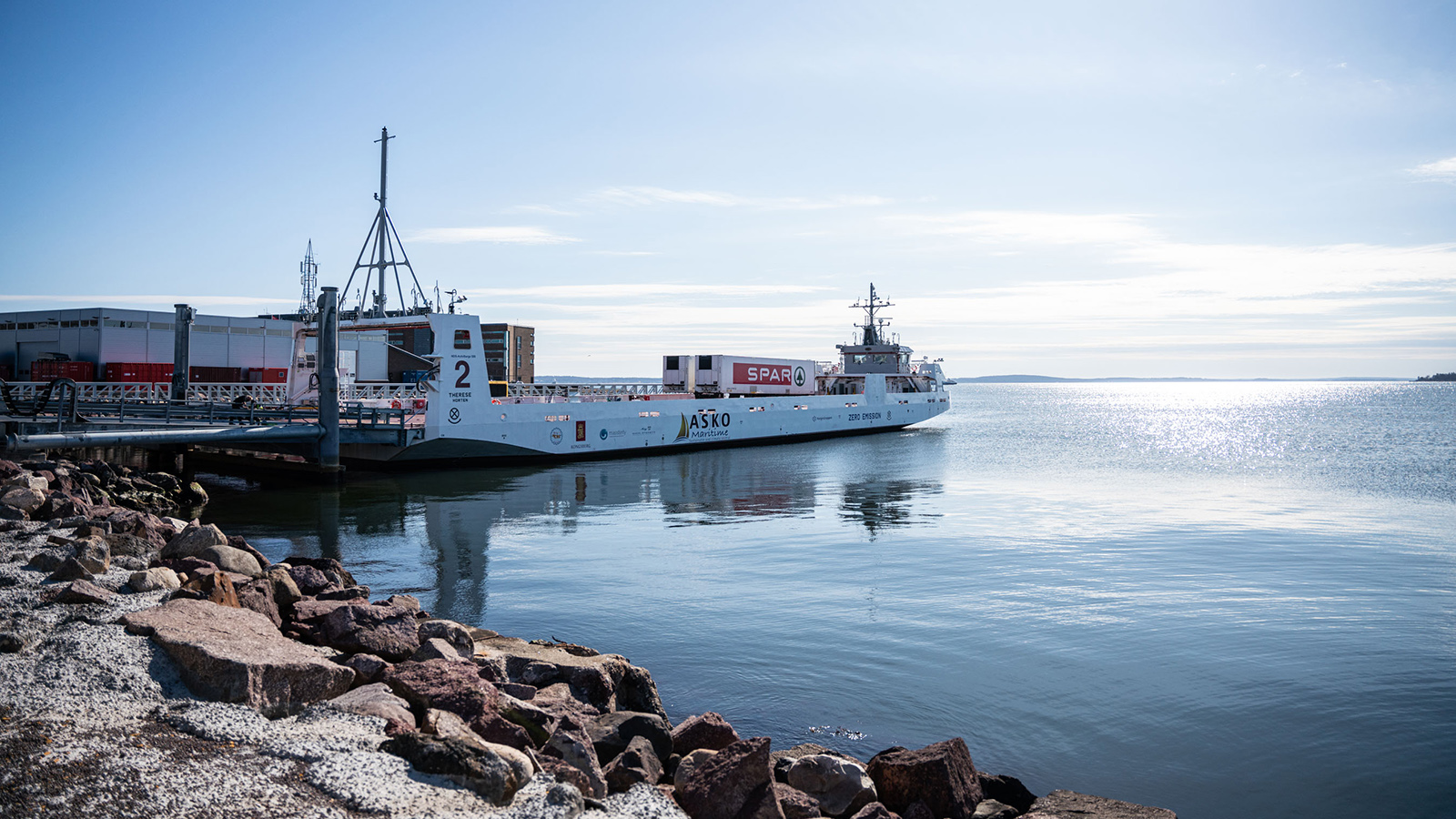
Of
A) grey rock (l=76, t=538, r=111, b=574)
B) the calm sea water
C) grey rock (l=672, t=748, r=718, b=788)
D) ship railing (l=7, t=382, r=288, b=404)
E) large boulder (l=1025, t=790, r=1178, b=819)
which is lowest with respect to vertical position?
the calm sea water

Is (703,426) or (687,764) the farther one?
(703,426)

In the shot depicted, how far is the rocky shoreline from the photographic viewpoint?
4500 mm

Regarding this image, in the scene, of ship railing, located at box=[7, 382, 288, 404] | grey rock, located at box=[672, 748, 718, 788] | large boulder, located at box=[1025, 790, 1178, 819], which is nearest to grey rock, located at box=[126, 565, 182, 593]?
grey rock, located at box=[672, 748, 718, 788]

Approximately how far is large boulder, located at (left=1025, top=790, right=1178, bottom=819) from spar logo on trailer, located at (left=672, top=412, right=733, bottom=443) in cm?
3424

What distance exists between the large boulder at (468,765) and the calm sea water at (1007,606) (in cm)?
334

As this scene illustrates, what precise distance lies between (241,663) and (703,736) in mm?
3109

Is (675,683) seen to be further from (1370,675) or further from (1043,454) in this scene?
(1043,454)

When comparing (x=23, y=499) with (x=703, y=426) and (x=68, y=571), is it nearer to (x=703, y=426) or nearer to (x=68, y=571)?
(x=68, y=571)

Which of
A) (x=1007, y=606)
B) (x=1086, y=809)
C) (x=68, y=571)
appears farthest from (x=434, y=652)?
(x=1007, y=606)

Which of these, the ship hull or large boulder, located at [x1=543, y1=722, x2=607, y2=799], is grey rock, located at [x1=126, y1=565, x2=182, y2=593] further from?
the ship hull

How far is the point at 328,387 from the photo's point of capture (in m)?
25.4

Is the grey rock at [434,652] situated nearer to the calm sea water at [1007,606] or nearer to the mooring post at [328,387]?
the calm sea water at [1007,606]

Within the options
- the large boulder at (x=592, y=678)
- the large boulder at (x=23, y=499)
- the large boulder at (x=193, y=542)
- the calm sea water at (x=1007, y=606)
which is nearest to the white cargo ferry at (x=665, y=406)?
the calm sea water at (x=1007, y=606)

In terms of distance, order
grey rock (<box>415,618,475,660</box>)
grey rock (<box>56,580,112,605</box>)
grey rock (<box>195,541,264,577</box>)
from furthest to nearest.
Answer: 1. grey rock (<box>195,541,264,577</box>)
2. grey rock (<box>415,618,475,660</box>)
3. grey rock (<box>56,580,112,605</box>)
